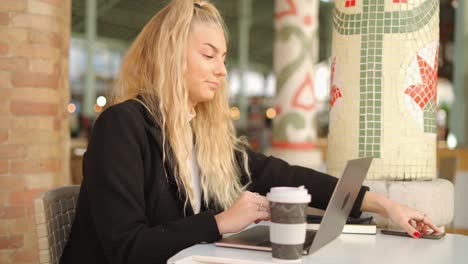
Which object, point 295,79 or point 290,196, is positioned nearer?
point 290,196

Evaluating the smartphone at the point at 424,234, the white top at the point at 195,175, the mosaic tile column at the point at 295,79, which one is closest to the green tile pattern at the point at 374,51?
the smartphone at the point at 424,234

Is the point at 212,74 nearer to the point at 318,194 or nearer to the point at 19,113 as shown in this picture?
the point at 318,194

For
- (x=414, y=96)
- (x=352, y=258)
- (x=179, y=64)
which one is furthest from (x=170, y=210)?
(x=414, y=96)

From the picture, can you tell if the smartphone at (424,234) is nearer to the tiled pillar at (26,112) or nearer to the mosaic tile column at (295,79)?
the tiled pillar at (26,112)

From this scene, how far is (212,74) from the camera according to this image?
1687 mm

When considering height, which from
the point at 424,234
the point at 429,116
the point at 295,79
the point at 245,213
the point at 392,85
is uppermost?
the point at 295,79

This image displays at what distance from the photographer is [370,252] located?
4.58ft

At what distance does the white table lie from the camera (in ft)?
4.16

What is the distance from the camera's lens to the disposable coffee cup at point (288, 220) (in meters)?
1.14

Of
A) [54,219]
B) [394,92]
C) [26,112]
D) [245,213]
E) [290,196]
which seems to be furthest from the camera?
[26,112]

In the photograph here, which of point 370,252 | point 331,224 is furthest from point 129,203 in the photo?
point 370,252

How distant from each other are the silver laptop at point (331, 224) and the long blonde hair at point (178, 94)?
0.76ft

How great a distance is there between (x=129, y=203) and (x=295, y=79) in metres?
6.29

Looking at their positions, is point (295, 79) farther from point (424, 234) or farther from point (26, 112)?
point (424, 234)
